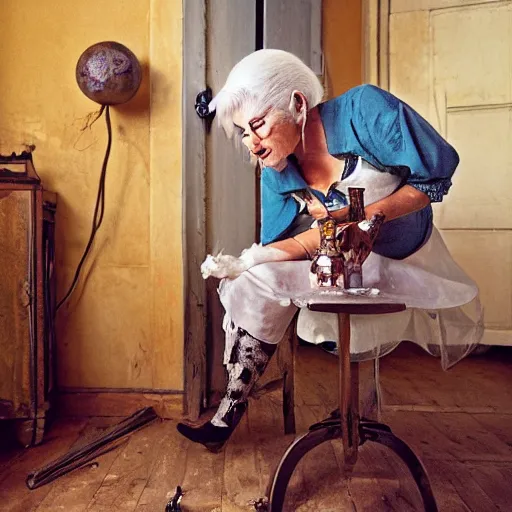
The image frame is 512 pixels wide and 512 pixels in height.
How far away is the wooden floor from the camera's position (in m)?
1.14

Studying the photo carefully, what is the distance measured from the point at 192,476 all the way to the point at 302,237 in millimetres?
679

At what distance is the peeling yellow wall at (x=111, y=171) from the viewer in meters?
1.67

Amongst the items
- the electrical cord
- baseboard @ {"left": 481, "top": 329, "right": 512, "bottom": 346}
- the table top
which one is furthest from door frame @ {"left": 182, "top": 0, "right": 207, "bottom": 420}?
baseboard @ {"left": 481, "top": 329, "right": 512, "bottom": 346}

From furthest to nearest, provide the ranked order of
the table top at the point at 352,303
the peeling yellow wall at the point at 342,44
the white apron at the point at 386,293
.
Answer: the peeling yellow wall at the point at 342,44 → the white apron at the point at 386,293 → the table top at the point at 352,303

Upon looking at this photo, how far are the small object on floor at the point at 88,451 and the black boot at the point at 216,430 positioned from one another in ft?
1.12

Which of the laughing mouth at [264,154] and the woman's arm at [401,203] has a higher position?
the laughing mouth at [264,154]

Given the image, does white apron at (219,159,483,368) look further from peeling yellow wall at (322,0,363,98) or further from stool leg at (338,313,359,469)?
peeling yellow wall at (322,0,363,98)

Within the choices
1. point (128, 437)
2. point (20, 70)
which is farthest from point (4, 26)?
point (128, 437)

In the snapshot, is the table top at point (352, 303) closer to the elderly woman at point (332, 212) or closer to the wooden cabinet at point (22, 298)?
the elderly woman at point (332, 212)

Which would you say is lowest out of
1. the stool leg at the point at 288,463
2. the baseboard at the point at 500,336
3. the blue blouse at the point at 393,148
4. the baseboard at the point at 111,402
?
the baseboard at the point at 111,402

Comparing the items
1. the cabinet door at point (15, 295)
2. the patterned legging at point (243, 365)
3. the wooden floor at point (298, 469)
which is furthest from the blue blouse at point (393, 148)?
the cabinet door at point (15, 295)

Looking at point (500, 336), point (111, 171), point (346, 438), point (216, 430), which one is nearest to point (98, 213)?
point (111, 171)

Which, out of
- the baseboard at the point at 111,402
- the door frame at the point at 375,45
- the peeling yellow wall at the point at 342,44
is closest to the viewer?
the peeling yellow wall at the point at 342,44

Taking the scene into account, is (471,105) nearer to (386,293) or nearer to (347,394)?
(386,293)
